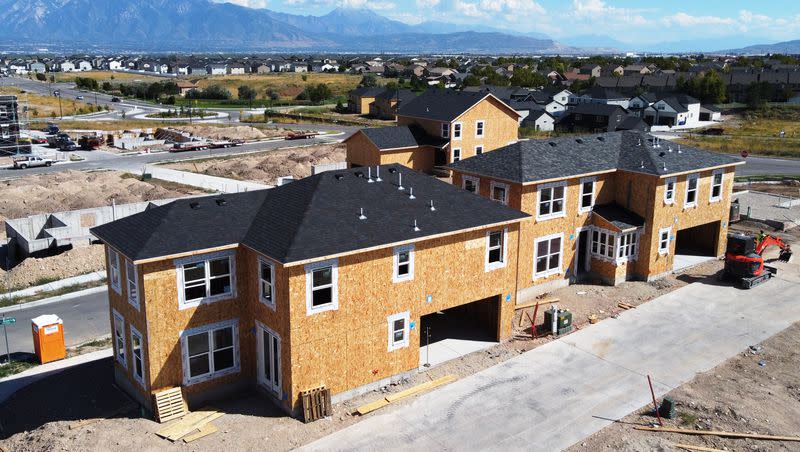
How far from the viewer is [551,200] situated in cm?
2877

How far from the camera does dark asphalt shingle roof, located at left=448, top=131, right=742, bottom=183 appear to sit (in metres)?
28.9

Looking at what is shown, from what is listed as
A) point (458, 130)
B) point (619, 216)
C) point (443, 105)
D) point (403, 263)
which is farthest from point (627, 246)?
point (443, 105)

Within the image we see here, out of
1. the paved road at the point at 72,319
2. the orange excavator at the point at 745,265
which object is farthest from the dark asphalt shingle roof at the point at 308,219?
the orange excavator at the point at 745,265

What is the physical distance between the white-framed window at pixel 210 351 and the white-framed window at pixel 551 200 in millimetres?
14335

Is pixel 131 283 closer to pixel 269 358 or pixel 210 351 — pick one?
pixel 210 351

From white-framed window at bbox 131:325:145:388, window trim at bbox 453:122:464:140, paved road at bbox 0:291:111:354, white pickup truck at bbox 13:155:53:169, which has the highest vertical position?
window trim at bbox 453:122:464:140

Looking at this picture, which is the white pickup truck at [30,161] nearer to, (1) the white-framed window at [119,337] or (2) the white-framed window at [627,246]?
(1) the white-framed window at [119,337]

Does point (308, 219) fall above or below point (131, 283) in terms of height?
above

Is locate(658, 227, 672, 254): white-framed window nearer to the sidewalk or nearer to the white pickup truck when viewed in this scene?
the sidewalk

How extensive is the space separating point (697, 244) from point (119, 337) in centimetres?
2929

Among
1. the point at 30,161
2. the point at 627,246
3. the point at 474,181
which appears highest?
the point at 474,181

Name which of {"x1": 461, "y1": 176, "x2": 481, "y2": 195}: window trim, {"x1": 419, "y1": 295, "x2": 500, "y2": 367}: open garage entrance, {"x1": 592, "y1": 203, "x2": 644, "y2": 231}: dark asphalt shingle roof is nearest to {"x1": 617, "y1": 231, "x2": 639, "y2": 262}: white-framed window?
{"x1": 592, "y1": 203, "x2": 644, "y2": 231}: dark asphalt shingle roof

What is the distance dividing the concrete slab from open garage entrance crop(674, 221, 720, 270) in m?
14.7

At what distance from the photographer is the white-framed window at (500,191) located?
28906 millimetres
